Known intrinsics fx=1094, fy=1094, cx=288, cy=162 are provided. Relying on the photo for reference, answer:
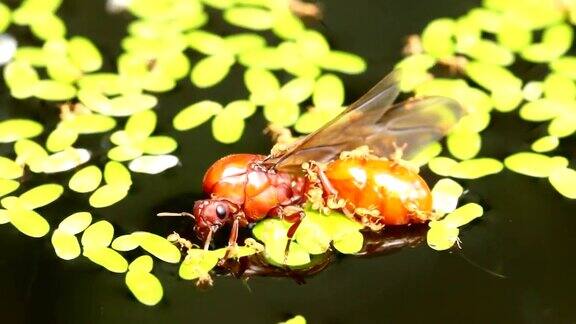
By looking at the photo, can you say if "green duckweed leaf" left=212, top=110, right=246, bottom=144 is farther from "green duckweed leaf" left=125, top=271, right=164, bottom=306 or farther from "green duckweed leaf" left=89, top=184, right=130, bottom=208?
"green duckweed leaf" left=125, top=271, right=164, bottom=306

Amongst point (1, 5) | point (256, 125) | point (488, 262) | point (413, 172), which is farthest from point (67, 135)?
point (488, 262)

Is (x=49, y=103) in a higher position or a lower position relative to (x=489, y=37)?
lower

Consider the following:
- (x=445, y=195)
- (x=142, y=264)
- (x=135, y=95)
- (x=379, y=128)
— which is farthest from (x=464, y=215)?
(x=135, y=95)

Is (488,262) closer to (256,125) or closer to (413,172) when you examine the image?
(413,172)

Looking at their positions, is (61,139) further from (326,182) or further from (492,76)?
(492,76)

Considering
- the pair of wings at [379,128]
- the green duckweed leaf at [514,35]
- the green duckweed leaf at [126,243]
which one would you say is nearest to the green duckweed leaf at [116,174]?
→ the green duckweed leaf at [126,243]

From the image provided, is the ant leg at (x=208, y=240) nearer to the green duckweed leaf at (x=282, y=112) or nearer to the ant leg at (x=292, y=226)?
the ant leg at (x=292, y=226)
